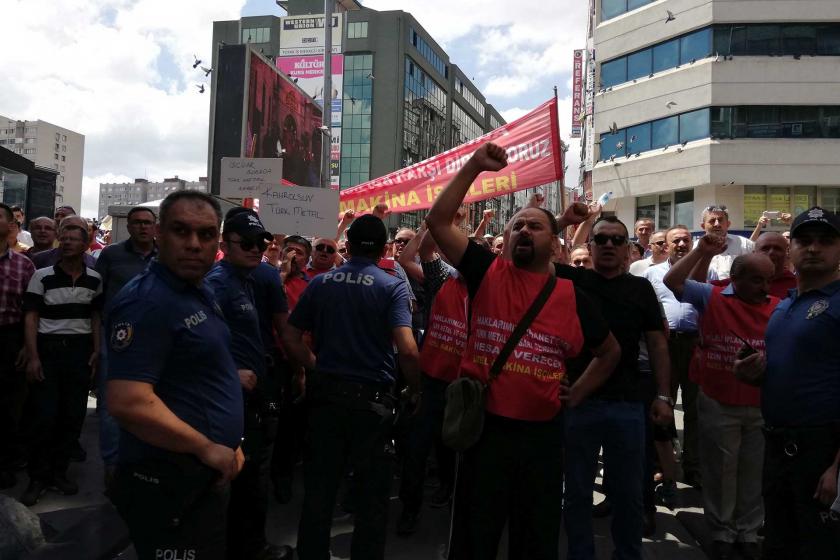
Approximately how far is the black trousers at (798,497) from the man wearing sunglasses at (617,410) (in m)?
0.72

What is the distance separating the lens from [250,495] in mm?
3807

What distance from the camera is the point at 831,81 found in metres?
24.0

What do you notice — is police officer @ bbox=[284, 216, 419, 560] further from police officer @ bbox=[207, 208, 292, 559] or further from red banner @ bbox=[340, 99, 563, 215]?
red banner @ bbox=[340, 99, 563, 215]

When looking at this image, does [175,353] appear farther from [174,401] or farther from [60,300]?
[60,300]

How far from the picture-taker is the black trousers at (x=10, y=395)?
534 centimetres

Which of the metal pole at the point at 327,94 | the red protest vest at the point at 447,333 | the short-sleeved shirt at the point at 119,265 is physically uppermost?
the metal pole at the point at 327,94

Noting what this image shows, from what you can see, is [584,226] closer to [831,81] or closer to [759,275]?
[759,275]

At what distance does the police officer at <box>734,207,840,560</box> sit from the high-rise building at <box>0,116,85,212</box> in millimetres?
138302

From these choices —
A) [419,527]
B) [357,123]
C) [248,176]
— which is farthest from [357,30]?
[419,527]

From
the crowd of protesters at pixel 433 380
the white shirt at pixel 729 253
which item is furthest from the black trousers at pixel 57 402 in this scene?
the white shirt at pixel 729 253

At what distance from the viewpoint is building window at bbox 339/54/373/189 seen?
62719 mm

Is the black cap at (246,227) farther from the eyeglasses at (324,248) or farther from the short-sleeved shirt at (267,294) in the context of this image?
the eyeglasses at (324,248)

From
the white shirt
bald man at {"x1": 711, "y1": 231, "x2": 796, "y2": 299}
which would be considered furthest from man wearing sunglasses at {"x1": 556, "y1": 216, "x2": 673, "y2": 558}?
the white shirt

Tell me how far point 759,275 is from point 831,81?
79.9ft
